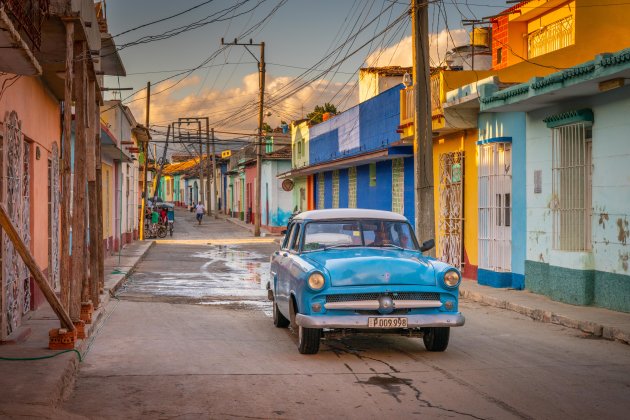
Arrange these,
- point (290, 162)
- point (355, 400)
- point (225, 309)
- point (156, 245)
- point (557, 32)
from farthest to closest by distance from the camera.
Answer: point (290, 162) → point (156, 245) → point (557, 32) → point (225, 309) → point (355, 400)

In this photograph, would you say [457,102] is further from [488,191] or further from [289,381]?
[289,381]

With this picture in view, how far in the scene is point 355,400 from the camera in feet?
23.6

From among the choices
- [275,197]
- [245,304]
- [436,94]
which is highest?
[436,94]

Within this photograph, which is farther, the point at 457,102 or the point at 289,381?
the point at 457,102

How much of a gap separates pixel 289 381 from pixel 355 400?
3.33 ft

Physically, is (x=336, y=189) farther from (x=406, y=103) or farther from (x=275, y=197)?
(x=275, y=197)

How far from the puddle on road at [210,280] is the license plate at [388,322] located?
688 cm

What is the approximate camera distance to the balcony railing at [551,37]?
2259cm

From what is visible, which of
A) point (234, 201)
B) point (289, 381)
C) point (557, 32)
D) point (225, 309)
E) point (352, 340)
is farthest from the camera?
point (234, 201)

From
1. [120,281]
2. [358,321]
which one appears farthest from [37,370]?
[120,281]

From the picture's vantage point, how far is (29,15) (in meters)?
9.28

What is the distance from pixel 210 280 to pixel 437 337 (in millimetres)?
10785

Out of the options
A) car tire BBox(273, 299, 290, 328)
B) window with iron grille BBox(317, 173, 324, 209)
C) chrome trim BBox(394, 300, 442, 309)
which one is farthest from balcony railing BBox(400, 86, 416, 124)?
window with iron grille BBox(317, 173, 324, 209)

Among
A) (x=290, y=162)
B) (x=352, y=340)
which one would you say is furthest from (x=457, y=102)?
(x=290, y=162)
